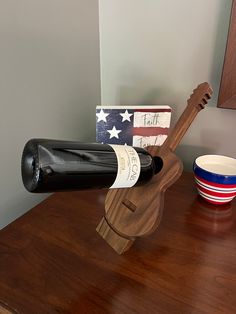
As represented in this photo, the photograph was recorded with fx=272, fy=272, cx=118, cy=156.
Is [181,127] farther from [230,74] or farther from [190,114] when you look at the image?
[230,74]

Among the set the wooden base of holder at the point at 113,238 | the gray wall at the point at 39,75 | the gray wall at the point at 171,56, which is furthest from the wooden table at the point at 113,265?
the gray wall at the point at 171,56

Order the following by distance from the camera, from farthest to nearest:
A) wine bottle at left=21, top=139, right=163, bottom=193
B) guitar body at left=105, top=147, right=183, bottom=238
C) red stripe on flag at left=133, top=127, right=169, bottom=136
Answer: red stripe on flag at left=133, top=127, right=169, bottom=136
guitar body at left=105, top=147, right=183, bottom=238
wine bottle at left=21, top=139, right=163, bottom=193

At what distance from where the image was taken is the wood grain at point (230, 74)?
57cm

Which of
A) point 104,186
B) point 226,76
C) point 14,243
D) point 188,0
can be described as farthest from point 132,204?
point 188,0

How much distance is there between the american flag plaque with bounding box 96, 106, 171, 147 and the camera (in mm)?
651

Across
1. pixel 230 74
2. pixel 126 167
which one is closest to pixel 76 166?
pixel 126 167

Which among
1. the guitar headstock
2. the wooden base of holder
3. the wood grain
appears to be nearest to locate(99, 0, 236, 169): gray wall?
the wood grain

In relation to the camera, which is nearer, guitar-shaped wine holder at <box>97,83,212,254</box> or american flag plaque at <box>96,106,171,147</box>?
guitar-shaped wine holder at <box>97,83,212,254</box>

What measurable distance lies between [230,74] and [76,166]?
439mm

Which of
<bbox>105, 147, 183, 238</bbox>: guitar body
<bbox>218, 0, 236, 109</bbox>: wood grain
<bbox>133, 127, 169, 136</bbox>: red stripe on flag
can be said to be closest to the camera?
<bbox>105, 147, 183, 238</bbox>: guitar body

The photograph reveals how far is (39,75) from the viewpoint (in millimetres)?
610

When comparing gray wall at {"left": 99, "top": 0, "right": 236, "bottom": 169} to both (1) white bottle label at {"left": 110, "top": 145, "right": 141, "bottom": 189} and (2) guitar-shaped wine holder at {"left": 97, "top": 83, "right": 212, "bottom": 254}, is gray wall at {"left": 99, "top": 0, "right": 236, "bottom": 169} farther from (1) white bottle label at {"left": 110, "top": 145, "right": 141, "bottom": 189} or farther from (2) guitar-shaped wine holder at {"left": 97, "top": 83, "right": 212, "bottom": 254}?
(1) white bottle label at {"left": 110, "top": 145, "right": 141, "bottom": 189}

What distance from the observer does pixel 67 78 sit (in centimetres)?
69

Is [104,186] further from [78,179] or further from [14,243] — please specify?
[14,243]
